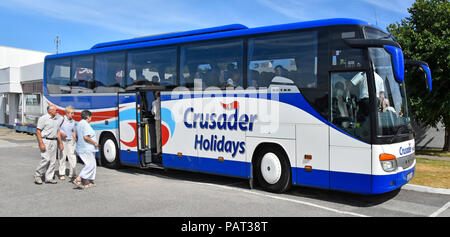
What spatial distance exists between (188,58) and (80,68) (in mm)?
4715

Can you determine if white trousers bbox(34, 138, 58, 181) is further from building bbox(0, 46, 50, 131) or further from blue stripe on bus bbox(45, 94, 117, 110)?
building bbox(0, 46, 50, 131)

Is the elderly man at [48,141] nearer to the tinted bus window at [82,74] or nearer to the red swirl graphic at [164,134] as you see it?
the red swirl graphic at [164,134]

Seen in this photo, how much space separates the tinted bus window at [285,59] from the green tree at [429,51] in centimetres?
1012

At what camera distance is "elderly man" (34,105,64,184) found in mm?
8891

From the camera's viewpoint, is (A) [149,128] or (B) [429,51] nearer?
(A) [149,128]

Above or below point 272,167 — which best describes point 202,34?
above

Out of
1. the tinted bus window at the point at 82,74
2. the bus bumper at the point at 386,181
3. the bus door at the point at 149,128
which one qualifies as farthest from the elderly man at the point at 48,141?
the bus bumper at the point at 386,181

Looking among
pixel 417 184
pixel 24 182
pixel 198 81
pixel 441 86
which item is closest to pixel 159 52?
pixel 198 81

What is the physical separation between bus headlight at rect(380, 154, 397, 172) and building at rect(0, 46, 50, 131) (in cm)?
2613

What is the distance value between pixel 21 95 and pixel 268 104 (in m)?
29.2

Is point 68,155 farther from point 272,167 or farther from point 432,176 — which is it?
point 432,176

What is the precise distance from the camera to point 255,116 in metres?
8.34

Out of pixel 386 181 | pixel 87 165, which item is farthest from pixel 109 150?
pixel 386 181

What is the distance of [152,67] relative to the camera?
10.3 m
